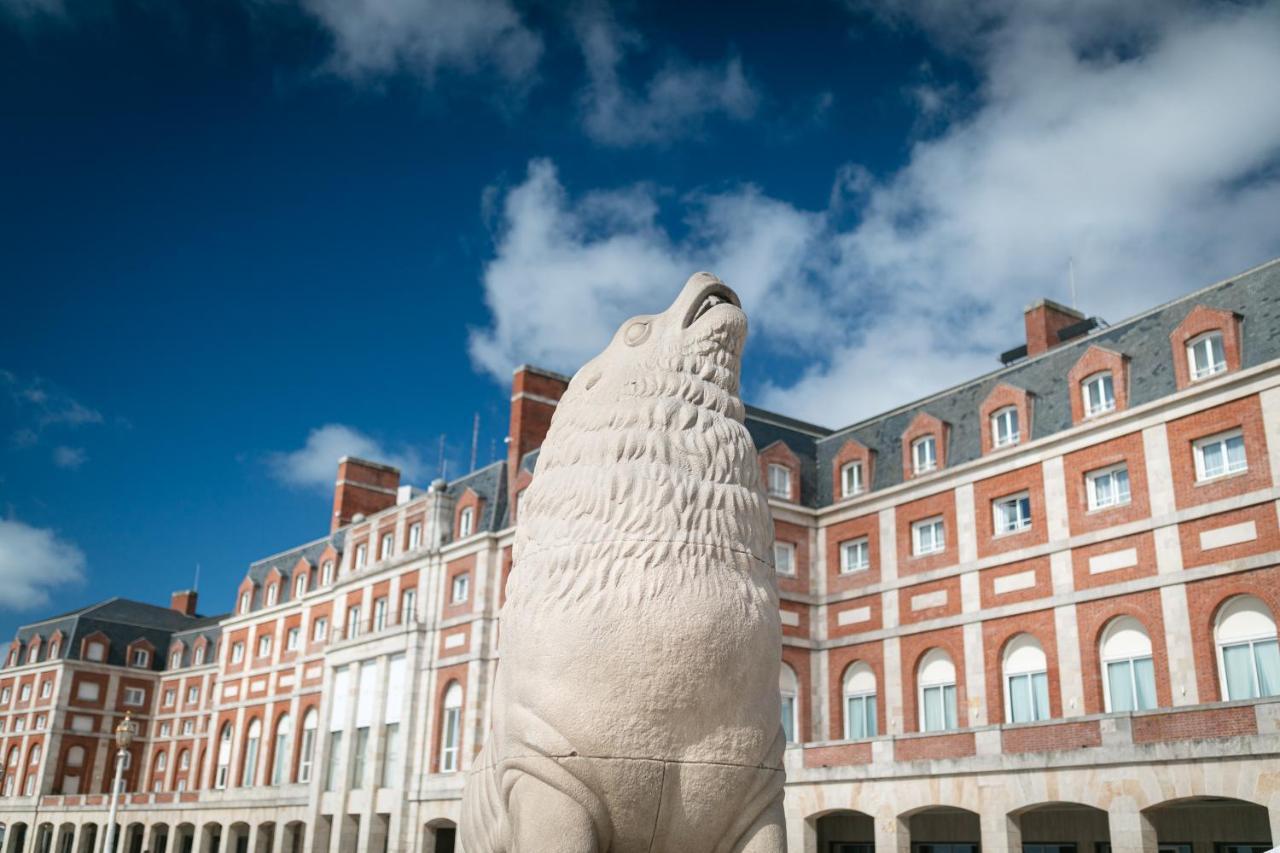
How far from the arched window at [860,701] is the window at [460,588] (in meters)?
13.6

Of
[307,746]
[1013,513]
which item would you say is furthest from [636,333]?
[307,746]

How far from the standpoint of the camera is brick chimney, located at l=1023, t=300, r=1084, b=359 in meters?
34.8

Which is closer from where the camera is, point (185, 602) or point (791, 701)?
point (791, 701)

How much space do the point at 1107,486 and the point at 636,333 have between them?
2391cm

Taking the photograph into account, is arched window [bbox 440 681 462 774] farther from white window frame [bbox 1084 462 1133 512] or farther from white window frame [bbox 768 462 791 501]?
white window frame [bbox 1084 462 1133 512]

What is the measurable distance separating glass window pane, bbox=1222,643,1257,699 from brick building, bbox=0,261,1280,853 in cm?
6

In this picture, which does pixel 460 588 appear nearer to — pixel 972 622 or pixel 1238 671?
pixel 972 622

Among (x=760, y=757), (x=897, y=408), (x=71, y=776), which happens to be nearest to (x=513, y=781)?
(x=760, y=757)

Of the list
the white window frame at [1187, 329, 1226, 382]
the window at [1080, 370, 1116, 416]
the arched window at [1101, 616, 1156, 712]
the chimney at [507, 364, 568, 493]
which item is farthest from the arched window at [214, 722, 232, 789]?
the white window frame at [1187, 329, 1226, 382]

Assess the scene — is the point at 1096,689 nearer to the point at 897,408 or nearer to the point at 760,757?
the point at 897,408

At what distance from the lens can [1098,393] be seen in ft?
95.4

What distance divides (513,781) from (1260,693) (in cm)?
2215

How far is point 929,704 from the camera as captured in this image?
3144 centimetres

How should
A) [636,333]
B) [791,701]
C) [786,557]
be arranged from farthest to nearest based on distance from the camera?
[786,557], [791,701], [636,333]
